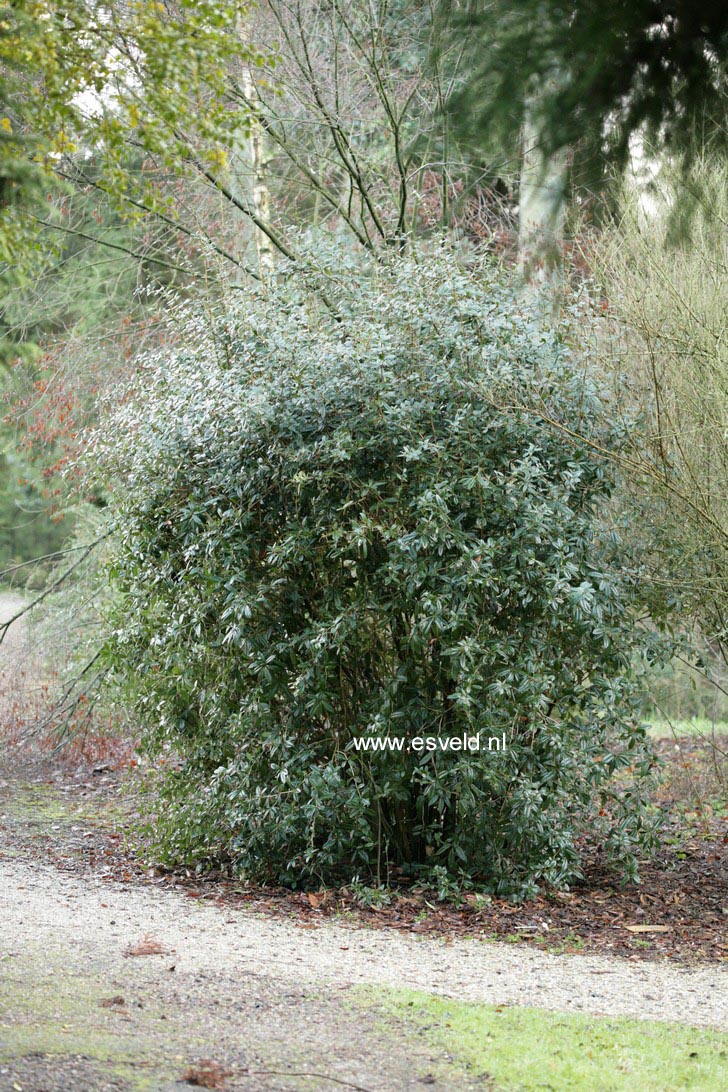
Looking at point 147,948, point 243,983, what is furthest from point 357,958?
point 147,948

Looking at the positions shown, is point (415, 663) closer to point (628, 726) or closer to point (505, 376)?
point (628, 726)

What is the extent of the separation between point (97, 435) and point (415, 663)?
2868 millimetres

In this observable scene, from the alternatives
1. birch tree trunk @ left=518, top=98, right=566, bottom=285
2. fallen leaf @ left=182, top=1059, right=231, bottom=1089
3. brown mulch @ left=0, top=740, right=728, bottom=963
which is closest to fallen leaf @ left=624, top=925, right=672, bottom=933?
brown mulch @ left=0, top=740, right=728, bottom=963

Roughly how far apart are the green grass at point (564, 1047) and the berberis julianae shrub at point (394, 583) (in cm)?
197

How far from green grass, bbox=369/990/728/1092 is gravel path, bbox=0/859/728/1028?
0.20 metres

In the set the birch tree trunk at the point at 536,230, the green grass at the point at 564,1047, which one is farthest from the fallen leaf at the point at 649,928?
the birch tree trunk at the point at 536,230

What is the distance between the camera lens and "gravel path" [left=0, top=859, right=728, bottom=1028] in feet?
16.7

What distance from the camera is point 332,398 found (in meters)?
6.75

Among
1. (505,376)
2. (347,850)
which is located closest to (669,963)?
(347,850)

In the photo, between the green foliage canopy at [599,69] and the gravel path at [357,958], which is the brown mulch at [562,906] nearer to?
the gravel path at [357,958]

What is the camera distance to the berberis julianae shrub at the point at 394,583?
6.63 m

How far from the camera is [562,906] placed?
6969 mm

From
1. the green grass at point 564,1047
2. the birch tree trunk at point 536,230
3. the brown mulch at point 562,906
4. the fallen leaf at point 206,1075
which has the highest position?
the birch tree trunk at point 536,230

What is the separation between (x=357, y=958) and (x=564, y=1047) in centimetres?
150
